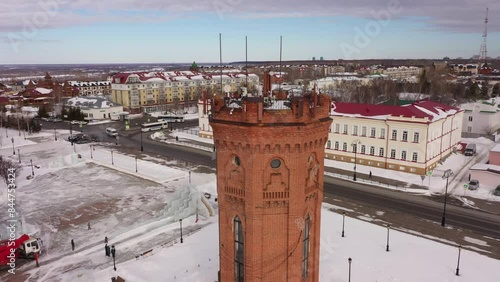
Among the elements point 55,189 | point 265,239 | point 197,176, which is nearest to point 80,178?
point 55,189

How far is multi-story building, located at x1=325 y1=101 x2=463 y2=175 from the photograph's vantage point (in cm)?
4338

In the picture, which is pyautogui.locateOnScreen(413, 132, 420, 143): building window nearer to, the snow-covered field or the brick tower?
the snow-covered field

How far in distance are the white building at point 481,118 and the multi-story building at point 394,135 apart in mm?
16146

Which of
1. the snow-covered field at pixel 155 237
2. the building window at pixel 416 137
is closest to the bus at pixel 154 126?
the snow-covered field at pixel 155 237

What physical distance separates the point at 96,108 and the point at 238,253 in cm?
8412

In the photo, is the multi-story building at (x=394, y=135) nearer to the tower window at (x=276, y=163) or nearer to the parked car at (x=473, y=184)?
the parked car at (x=473, y=184)

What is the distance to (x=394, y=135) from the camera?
147 feet

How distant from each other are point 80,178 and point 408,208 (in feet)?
117

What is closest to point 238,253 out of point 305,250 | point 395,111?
point 305,250

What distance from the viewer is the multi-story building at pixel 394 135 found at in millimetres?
43375

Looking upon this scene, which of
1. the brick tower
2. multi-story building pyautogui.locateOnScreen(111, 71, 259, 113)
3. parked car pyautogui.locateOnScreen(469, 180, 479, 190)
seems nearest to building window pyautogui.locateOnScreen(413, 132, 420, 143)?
Result: parked car pyautogui.locateOnScreen(469, 180, 479, 190)

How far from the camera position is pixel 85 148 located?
59281mm

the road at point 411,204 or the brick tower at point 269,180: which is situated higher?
the brick tower at point 269,180

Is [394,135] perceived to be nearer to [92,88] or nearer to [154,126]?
[154,126]
